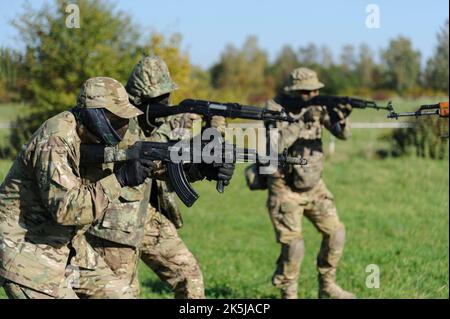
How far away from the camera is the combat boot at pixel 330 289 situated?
7.29 metres

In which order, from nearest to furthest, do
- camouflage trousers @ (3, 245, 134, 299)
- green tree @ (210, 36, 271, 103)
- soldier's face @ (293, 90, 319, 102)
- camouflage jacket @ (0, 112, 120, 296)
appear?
camouflage jacket @ (0, 112, 120, 296)
camouflage trousers @ (3, 245, 134, 299)
soldier's face @ (293, 90, 319, 102)
green tree @ (210, 36, 271, 103)

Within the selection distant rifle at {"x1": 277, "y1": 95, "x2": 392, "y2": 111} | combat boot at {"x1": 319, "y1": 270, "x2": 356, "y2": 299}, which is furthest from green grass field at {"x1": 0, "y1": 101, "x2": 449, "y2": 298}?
distant rifle at {"x1": 277, "y1": 95, "x2": 392, "y2": 111}

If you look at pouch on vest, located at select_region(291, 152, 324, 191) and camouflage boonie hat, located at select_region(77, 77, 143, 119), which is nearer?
camouflage boonie hat, located at select_region(77, 77, 143, 119)

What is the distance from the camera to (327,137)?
22891 millimetres

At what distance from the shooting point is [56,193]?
13.4ft

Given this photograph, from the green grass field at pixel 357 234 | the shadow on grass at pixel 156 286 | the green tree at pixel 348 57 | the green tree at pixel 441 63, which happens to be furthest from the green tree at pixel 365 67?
the shadow on grass at pixel 156 286

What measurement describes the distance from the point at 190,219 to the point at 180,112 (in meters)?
6.59

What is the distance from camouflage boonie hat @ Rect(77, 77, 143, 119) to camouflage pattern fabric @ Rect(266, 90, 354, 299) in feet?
9.35

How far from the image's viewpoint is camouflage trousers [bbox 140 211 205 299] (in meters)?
5.71

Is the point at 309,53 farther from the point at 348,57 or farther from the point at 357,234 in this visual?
the point at 357,234

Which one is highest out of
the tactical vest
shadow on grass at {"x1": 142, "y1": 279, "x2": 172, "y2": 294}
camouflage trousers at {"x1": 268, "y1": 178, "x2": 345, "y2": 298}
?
the tactical vest

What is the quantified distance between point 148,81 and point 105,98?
1.45 meters

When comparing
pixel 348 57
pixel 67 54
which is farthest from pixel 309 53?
pixel 67 54

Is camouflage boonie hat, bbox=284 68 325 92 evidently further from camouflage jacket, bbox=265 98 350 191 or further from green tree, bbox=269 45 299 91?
green tree, bbox=269 45 299 91
